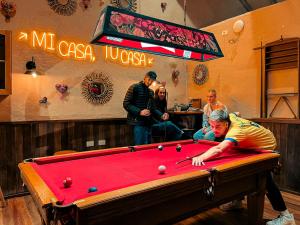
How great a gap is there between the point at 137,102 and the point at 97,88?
80 centimetres

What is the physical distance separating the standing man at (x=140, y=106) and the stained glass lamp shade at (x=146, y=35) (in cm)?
116

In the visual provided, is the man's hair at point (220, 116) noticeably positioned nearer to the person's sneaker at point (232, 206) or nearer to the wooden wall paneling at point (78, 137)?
the person's sneaker at point (232, 206)

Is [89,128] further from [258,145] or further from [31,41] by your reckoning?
[258,145]

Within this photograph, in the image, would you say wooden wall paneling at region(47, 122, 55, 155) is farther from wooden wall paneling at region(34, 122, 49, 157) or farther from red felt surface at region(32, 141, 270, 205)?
red felt surface at region(32, 141, 270, 205)

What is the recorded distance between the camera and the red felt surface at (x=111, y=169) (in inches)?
56.2

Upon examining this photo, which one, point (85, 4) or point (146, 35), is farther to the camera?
point (85, 4)

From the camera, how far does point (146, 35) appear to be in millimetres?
2146

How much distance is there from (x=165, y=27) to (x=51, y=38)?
2206 millimetres

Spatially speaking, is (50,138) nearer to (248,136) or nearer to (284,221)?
(248,136)

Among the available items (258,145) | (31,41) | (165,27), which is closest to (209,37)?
(165,27)

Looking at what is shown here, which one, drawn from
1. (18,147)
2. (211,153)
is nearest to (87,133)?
(18,147)

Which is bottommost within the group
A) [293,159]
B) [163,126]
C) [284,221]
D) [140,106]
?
[284,221]

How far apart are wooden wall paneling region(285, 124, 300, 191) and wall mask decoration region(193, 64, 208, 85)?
6.89 ft

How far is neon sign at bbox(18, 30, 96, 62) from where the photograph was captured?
3.58 m
